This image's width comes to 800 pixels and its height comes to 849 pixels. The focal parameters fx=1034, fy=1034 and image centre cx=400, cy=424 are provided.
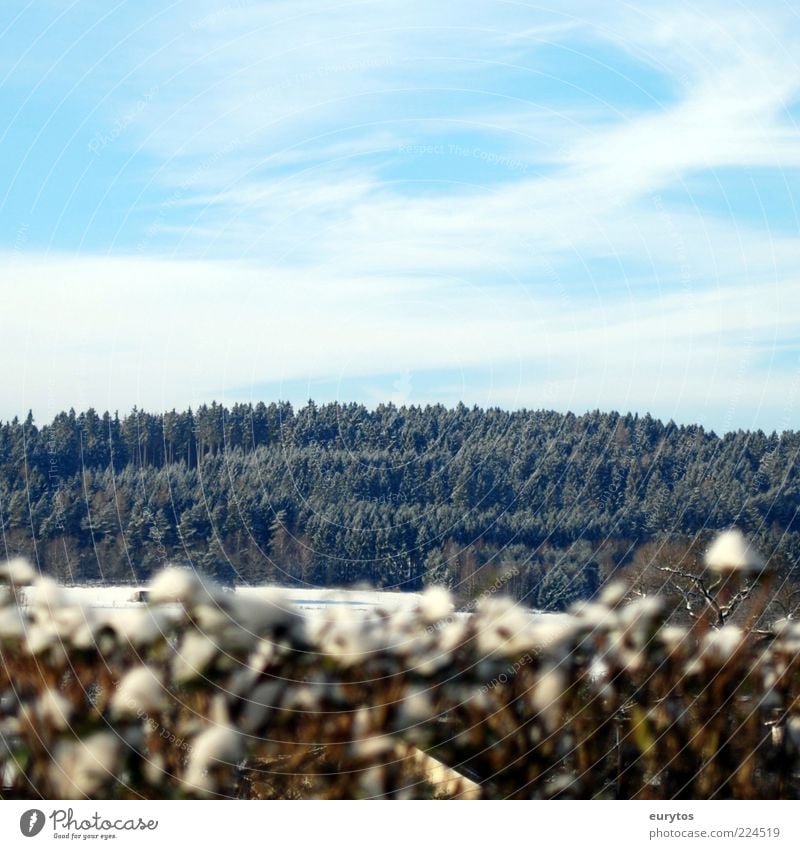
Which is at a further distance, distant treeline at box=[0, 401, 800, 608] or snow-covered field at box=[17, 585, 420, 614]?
distant treeline at box=[0, 401, 800, 608]

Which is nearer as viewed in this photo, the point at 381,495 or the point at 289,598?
the point at 289,598

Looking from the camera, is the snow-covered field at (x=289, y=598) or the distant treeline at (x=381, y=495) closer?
the snow-covered field at (x=289, y=598)

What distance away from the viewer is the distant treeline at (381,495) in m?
3.69

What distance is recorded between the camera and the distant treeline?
3.69 m

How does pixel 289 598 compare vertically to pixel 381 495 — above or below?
below

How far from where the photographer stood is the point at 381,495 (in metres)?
4.54
